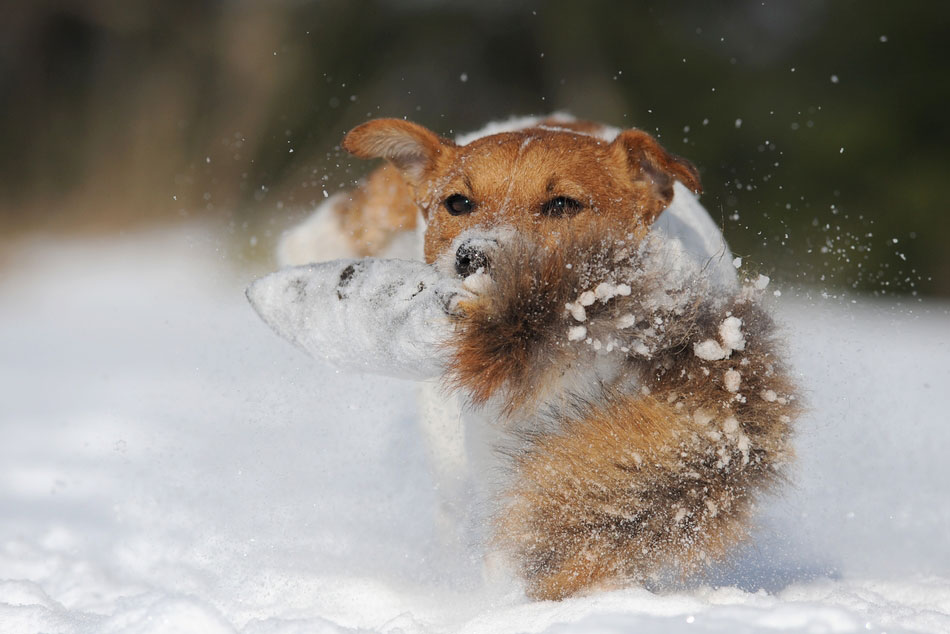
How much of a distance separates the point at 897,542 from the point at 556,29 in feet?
34.1

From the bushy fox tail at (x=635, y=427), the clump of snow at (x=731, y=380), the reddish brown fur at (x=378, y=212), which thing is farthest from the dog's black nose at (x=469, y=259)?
the reddish brown fur at (x=378, y=212)

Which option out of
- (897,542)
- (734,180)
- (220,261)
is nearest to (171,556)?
(897,542)

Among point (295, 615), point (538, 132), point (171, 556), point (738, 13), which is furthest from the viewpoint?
point (738, 13)

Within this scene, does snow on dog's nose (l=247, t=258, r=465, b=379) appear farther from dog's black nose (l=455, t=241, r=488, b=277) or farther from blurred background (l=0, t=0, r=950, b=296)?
blurred background (l=0, t=0, r=950, b=296)

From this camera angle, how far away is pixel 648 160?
10.8ft

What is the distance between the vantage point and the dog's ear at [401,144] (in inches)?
134

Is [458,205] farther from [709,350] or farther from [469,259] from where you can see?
[709,350]

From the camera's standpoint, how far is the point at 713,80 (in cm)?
1134

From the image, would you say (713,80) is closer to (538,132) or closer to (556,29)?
(556,29)

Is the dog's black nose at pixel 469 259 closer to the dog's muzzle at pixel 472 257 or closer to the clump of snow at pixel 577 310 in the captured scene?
the dog's muzzle at pixel 472 257

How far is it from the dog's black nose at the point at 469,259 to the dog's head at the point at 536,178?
489 millimetres

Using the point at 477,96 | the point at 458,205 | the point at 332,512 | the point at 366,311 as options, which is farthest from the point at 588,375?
the point at 477,96

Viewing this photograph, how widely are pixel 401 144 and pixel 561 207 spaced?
74cm

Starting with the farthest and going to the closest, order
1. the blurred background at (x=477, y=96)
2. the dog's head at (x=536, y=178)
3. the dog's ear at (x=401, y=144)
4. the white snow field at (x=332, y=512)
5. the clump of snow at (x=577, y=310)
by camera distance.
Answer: the blurred background at (x=477, y=96) → the dog's ear at (x=401, y=144) → the dog's head at (x=536, y=178) → the white snow field at (x=332, y=512) → the clump of snow at (x=577, y=310)
